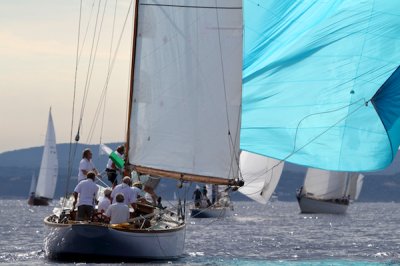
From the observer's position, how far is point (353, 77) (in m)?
20.5

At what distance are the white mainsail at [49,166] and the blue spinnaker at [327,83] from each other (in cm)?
6859

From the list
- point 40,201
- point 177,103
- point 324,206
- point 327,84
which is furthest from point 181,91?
point 40,201

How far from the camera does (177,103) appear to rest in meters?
23.9

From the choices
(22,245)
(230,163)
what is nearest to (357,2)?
(230,163)

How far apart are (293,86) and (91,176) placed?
471 centimetres

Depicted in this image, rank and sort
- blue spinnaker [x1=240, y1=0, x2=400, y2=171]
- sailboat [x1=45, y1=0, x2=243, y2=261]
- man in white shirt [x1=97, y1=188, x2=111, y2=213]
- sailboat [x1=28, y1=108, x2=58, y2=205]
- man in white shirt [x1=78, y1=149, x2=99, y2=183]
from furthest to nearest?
sailboat [x1=28, y1=108, x2=58, y2=205] < man in white shirt [x1=78, y1=149, x2=99, y2=183] < man in white shirt [x1=97, y1=188, x2=111, y2=213] < sailboat [x1=45, y1=0, x2=243, y2=261] < blue spinnaker [x1=240, y1=0, x2=400, y2=171]

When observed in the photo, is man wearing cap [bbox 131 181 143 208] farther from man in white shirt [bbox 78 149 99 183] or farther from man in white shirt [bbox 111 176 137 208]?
man in white shirt [bbox 78 149 99 183]

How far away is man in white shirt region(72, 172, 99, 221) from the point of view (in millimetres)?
22906

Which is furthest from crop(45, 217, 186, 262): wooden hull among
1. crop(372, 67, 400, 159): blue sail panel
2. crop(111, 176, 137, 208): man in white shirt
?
crop(372, 67, 400, 159): blue sail panel

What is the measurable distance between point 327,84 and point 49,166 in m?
75.9

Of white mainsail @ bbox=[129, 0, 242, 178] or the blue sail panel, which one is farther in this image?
white mainsail @ bbox=[129, 0, 242, 178]

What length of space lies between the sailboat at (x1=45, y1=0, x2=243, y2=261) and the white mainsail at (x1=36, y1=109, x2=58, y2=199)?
6562cm

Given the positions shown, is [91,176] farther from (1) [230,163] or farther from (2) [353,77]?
(2) [353,77]

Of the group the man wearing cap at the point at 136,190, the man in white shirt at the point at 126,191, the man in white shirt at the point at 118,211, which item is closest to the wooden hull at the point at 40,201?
the man wearing cap at the point at 136,190
